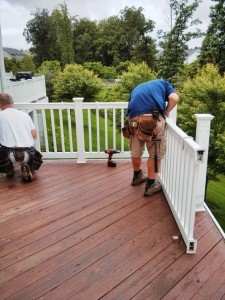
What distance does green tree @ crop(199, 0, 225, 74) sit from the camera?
15.5 meters

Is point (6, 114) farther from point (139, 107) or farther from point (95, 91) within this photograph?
point (95, 91)

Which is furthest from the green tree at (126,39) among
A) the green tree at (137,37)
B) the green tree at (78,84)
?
the green tree at (78,84)

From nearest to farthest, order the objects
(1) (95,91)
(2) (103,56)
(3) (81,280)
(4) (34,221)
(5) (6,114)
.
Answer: (3) (81,280) → (4) (34,221) → (5) (6,114) → (1) (95,91) → (2) (103,56)

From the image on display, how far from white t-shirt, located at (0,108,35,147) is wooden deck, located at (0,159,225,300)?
1.81 feet

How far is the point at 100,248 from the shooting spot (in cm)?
203

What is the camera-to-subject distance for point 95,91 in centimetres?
1197

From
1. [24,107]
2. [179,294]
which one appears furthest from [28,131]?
[179,294]

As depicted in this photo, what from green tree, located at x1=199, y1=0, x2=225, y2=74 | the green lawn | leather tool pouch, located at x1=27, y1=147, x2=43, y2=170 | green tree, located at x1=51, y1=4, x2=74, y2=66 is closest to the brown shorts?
leather tool pouch, located at x1=27, y1=147, x2=43, y2=170

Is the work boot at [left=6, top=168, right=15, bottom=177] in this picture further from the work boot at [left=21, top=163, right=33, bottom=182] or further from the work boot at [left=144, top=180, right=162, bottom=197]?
the work boot at [left=144, top=180, right=162, bottom=197]

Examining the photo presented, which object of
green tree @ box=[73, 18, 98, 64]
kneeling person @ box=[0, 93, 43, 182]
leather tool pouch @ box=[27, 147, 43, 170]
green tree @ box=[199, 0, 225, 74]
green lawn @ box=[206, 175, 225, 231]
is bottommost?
green lawn @ box=[206, 175, 225, 231]

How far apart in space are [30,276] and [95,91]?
10804mm

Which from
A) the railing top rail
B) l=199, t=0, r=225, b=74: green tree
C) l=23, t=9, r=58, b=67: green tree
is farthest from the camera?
l=23, t=9, r=58, b=67: green tree

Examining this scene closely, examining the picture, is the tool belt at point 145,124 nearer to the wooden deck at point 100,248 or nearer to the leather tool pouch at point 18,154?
the wooden deck at point 100,248

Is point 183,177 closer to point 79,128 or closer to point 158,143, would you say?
point 158,143
